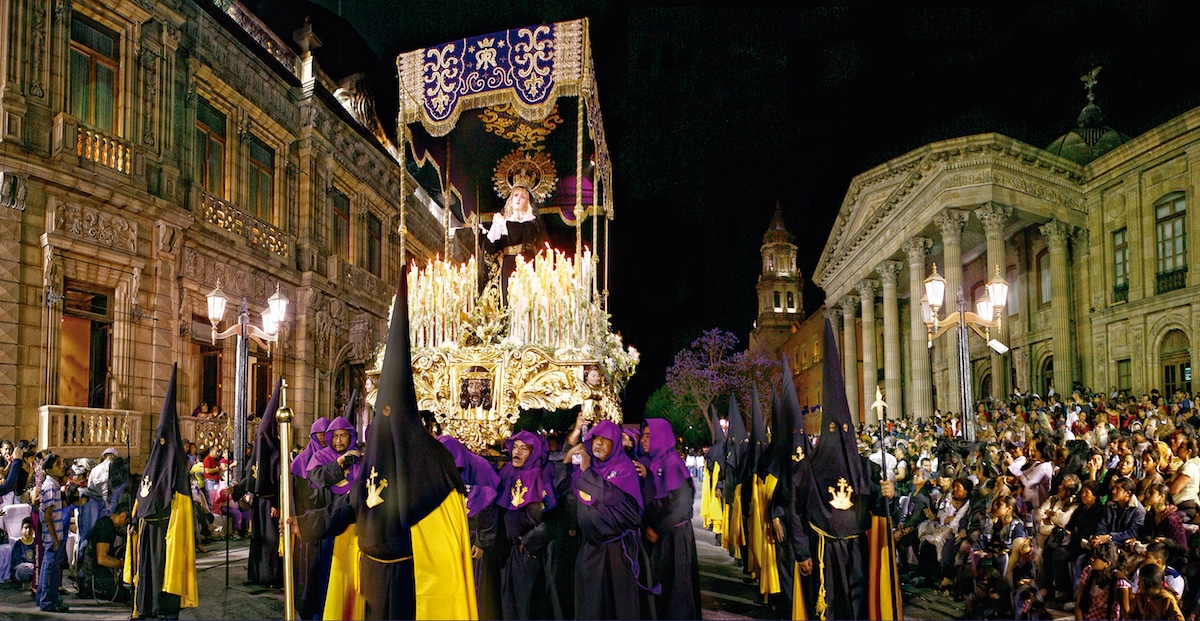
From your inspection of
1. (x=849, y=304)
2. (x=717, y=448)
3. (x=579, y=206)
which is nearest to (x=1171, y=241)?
(x=717, y=448)

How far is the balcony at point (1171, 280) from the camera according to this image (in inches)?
908

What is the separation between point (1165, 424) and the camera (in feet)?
45.6

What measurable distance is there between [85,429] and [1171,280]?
25.3 m

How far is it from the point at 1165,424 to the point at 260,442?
1337 cm

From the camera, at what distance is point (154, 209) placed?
46.4 ft

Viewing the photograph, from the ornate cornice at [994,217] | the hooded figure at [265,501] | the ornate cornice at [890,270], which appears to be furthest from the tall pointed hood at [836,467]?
the ornate cornice at [890,270]

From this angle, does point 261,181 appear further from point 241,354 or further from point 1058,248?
point 1058,248

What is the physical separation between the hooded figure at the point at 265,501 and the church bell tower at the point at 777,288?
203 feet

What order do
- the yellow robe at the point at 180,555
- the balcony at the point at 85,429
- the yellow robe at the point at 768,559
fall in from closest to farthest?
the yellow robe at the point at 180,555, the yellow robe at the point at 768,559, the balcony at the point at 85,429

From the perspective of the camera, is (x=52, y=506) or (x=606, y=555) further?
(x=52, y=506)

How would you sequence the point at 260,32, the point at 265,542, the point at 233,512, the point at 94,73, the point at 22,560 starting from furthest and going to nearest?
the point at 260,32 → the point at 94,73 → the point at 233,512 → the point at 22,560 → the point at 265,542

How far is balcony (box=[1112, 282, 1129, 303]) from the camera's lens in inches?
1012

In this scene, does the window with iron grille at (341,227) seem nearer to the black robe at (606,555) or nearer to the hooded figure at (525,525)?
the hooded figure at (525,525)

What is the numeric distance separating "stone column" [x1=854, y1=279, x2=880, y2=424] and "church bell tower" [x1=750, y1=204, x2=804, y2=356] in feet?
89.4
